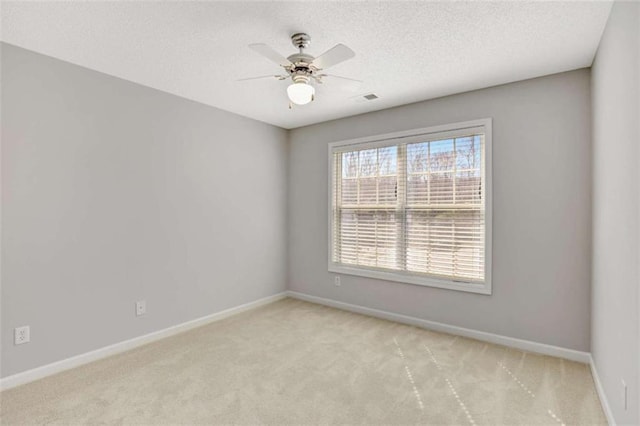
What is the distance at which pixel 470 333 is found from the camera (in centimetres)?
346

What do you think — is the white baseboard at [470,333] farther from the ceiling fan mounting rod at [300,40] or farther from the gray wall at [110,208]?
the ceiling fan mounting rod at [300,40]

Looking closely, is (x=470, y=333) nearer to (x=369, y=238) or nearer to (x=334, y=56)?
(x=369, y=238)

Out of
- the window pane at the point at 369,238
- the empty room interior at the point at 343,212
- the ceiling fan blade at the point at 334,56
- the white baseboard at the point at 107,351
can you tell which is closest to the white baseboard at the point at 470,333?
the empty room interior at the point at 343,212

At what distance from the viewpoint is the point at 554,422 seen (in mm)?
2070

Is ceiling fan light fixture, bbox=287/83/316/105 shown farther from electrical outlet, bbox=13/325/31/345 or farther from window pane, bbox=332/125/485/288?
electrical outlet, bbox=13/325/31/345

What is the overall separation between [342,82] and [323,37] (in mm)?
883

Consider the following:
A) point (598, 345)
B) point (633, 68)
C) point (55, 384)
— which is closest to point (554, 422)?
point (598, 345)

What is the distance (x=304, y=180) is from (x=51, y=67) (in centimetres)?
304

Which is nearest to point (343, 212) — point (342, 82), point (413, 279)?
point (413, 279)

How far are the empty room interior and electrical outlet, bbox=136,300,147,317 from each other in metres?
0.02

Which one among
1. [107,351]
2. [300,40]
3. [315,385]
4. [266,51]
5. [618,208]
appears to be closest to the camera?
[618,208]

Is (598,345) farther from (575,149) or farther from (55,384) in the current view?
(55,384)

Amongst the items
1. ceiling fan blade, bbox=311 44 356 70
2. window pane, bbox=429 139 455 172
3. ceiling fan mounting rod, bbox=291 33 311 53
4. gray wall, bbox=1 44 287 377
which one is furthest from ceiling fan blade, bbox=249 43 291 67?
window pane, bbox=429 139 455 172

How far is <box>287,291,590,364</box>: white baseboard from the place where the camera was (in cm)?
294
